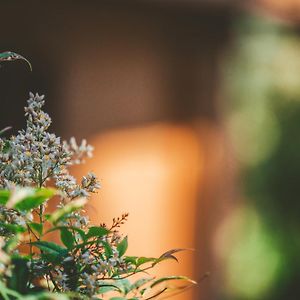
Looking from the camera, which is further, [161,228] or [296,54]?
[296,54]

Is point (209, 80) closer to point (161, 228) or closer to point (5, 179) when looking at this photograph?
point (161, 228)

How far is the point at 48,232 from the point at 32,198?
0.04m

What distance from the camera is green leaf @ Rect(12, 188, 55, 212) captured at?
31.0 inches

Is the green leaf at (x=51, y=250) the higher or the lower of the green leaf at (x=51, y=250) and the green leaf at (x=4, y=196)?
the lower

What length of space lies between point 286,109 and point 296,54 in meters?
0.45

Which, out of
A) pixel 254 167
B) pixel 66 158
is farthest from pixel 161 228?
pixel 66 158

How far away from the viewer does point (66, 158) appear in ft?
3.13

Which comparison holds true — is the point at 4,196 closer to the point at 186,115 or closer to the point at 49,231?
the point at 49,231

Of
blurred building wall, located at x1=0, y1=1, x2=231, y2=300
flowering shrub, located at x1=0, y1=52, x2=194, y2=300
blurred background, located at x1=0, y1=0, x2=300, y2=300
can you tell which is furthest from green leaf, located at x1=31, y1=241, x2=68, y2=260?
blurred building wall, located at x1=0, y1=1, x2=231, y2=300

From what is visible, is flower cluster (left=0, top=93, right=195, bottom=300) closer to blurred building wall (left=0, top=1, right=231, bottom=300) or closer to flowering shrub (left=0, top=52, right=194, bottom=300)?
flowering shrub (left=0, top=52, right=194, bottom=300)

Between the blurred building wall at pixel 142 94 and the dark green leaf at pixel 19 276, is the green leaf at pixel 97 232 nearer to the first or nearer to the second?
the dark green leaf at pixel 19 276

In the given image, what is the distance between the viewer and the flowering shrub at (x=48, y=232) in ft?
2.69

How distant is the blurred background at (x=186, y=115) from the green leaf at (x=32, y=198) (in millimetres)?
2600

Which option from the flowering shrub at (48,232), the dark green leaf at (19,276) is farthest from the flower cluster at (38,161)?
the dark green leaf at (19,276)
